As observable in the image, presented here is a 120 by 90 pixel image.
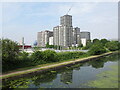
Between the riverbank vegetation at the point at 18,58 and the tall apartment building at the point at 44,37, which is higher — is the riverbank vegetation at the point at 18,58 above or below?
below

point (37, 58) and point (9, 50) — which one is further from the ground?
point (9, 50)

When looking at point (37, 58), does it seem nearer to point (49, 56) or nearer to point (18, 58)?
point (49, 56)

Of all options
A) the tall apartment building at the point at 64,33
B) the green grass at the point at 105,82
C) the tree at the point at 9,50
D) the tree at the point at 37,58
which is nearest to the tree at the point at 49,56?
the tree at the point at 37,58

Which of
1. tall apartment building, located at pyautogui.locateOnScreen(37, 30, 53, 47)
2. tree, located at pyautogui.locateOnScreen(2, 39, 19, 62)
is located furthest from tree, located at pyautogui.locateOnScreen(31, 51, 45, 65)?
tall apartment building, located at pyautogui.locateOnScreen(37, 30, 53, 47)

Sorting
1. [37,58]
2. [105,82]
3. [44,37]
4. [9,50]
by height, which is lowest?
[105,82]

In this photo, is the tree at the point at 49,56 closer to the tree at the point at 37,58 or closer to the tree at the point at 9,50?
the tree at the point at 37,58

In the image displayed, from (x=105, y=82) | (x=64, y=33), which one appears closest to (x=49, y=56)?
(x=105, y=82)

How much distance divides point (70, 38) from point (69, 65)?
45.3 metres

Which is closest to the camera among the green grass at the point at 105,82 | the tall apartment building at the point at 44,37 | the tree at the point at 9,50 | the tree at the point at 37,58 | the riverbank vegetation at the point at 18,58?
the green grass at the point at 105,82

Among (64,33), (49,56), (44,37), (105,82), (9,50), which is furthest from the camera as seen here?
(44,37)

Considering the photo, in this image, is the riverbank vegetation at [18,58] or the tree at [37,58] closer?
the riverbank vegetation at [18,58]

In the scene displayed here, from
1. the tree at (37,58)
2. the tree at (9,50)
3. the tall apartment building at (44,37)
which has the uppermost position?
the tall apartment building at (44,37)

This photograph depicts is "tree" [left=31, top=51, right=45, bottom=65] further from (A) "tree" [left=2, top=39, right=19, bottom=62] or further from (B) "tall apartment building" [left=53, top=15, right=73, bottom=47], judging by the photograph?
(B) "tall apartment building" [left=53, top=15, right=73, bottom=47]

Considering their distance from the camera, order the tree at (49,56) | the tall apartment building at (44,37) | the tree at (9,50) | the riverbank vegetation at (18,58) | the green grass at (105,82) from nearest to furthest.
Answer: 1. the green grass at (105,82)
2. the tree at (9,50)
3. the riverbank vegetation at (18,58)
4. the tree at (49,56)
5. the tall apartment building at (44,37)
